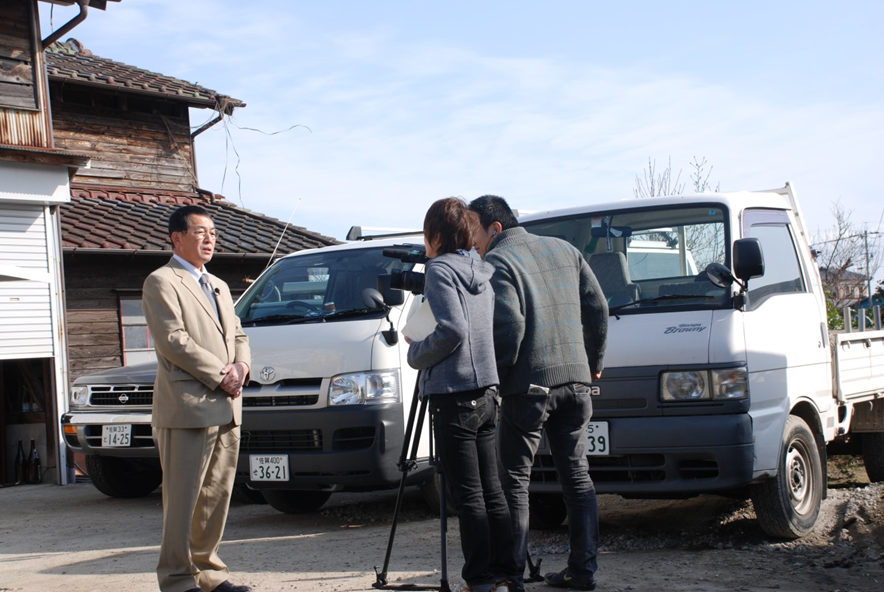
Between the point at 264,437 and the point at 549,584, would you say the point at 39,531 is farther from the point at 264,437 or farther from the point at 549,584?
the point at 549,584

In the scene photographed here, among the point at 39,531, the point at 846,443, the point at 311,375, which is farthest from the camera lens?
the point at 846,443

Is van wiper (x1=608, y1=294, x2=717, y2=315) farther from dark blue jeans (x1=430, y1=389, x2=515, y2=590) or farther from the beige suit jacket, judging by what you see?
the beige suit jacket

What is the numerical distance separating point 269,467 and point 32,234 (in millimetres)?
6852

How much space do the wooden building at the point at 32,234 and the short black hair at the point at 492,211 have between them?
8431mm

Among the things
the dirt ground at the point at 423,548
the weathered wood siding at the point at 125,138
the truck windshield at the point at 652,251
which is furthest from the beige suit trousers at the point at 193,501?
the weathered wood siding at the point at 125,138

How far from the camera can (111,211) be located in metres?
15.7

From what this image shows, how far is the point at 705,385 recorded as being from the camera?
5.20m

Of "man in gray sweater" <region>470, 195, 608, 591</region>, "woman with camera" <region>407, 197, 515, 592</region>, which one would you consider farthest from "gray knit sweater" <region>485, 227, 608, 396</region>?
"woman with camera" <region>407, 197, 515, 592</region>

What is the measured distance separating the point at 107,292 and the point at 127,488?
6.07 meters

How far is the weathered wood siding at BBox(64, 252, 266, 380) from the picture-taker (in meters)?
14.2

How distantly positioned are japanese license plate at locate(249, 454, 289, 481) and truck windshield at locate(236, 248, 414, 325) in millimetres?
1083

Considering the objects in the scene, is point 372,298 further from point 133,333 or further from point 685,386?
point 133,333

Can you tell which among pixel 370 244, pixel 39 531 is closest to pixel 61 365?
pixel 39 531

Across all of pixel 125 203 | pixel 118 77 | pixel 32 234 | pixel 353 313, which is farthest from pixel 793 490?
pixel 118 77
